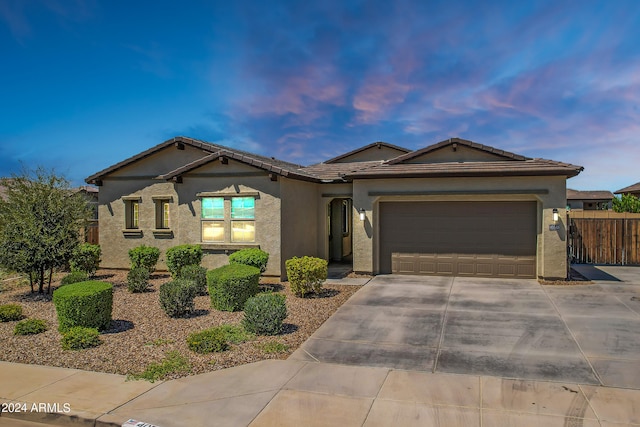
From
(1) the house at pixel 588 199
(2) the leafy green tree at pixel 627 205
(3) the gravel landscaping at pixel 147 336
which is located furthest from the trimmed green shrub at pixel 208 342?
(1) the house at pixel 588 199

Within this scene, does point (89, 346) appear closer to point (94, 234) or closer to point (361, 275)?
point (361, 275)

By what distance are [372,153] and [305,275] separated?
13813 mm

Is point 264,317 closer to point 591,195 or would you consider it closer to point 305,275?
point 305,275

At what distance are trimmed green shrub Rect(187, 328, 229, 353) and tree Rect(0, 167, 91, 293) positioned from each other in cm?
732

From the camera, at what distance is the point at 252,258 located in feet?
42.6

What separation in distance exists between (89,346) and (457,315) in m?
7.64

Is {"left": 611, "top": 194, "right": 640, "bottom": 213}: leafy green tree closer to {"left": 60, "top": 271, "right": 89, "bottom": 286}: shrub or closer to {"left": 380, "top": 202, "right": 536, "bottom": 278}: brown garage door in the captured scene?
{"left": 380, "top": 202, "right": 536, "bottom": 278}: brown garage door

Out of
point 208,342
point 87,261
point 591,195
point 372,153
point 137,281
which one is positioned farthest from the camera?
point 591,195

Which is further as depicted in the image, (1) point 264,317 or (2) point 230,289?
(2) point 230,289

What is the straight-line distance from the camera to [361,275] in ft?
48.4

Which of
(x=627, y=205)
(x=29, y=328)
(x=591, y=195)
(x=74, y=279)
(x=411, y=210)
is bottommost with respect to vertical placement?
(x=29, y=328)

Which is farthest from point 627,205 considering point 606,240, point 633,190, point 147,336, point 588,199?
point 147,336

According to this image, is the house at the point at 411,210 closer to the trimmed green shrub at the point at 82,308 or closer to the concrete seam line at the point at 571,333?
the concrete seam line at the point at 571,333

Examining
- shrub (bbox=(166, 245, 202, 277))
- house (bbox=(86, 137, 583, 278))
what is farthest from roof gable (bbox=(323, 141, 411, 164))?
shrub (bbox=(166, 245, 202, 277))
